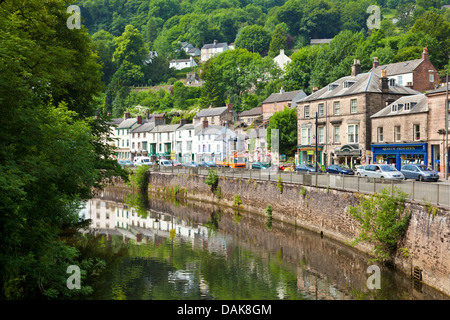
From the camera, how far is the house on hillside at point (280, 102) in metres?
88.4

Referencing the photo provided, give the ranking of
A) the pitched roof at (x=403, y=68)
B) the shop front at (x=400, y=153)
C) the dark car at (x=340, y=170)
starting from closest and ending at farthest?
the dark car at (x=340, y=170) < the shop front at (x=400, y=153) < the pitched roof at (x=403, y=68)

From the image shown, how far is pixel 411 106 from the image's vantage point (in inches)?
1939

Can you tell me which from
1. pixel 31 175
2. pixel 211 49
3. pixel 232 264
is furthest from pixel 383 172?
pixel 211 49

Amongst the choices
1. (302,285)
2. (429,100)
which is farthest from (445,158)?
(302,285)

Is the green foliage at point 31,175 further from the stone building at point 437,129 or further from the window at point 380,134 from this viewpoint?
the window at point 380,134

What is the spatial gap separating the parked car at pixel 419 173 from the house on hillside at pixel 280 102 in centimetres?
4837

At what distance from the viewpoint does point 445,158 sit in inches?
1743

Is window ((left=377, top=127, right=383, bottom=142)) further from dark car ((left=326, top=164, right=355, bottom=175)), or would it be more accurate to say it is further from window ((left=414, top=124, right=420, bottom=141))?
dark car ((left=326, top=164, right=355, bottom=175))

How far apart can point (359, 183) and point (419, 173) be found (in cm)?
1271

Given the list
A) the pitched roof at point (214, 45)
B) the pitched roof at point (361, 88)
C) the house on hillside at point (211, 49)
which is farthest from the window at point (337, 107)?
the pitched roof at point (214, 45)

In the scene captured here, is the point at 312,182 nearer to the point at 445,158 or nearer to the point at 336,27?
the point at 445,158

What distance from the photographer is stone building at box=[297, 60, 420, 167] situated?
54.5 m
